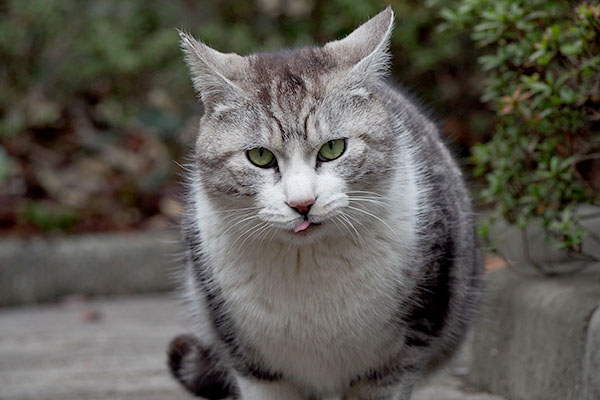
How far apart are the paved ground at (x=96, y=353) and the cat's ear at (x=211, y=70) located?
118cm

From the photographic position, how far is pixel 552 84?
8.67 feet

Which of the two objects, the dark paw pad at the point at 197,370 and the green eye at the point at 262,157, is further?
the dark paw pad at the point at 197,370

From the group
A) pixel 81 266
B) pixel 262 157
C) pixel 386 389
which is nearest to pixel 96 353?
pixel 81 266

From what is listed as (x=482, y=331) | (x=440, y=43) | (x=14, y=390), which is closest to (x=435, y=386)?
(x=482, y=331)

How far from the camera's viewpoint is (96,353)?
4164 millimetres

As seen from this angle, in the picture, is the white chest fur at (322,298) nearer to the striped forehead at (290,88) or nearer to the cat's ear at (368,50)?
the striped forehead at (290,88)

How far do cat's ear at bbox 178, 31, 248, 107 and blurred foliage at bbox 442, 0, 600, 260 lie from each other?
0.87m

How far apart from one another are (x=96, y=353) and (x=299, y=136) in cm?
228

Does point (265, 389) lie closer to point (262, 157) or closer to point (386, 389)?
point (386, 389)

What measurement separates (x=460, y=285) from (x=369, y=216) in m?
0.48

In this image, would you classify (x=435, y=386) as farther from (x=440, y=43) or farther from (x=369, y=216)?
(x=440, y=43)

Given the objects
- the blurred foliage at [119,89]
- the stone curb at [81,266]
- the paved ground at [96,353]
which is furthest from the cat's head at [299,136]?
the blurred foliage at [119,89]

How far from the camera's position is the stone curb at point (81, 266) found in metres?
5.42

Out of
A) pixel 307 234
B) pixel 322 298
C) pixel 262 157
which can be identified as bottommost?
pixel 322 298
